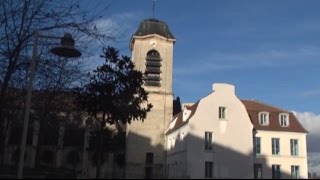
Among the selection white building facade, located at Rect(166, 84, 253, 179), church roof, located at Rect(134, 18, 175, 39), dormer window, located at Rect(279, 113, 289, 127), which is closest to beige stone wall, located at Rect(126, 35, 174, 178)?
church roof, located at Rect(134, 18, 175, 39)

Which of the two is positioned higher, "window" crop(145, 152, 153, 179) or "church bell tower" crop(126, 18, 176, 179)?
"church bell tower" crop(126, 18, 176, 179)

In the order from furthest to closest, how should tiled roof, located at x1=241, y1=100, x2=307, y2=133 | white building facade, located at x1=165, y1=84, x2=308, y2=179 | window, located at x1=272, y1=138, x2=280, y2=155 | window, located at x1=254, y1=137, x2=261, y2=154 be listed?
tiled roof, located at x1=241, y1=100, x2=307, y2=133 → window, located at x1=272, y1=138, x2=280, y2=155 → window, located at x1=254, y1=137, x2=261, y2=154 → white building facade, located at x1=165, y1=84, x2=308, y2=179

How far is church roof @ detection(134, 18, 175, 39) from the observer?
7062cm

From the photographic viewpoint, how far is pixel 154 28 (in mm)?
71375

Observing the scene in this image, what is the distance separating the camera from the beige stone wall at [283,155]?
5620 centimetres

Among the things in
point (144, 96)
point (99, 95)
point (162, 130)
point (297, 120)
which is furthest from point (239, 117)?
point (99, 95)

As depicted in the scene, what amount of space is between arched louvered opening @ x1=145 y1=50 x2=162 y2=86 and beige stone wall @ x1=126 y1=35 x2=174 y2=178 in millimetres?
545

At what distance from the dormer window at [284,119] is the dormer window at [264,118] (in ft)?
5.66

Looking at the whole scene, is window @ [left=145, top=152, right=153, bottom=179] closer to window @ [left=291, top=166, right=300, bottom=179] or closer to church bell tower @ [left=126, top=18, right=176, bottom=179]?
church bell tower @ [left=126, top=18, right=176, bottom=179]

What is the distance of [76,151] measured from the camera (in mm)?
79000

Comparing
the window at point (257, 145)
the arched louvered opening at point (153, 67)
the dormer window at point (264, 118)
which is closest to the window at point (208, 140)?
the window at point (257, 145)

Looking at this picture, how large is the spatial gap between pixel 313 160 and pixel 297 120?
19.8 meters

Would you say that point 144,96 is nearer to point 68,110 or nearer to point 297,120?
point 68,110

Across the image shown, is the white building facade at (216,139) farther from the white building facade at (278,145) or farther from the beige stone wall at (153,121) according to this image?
the beige stone wall at (153,121)
